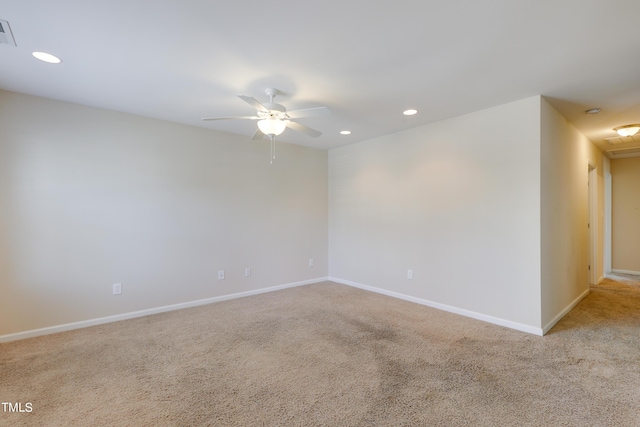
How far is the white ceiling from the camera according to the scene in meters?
1.79

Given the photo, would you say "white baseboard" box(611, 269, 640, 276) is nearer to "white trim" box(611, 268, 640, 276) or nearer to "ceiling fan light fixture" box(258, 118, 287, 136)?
"white trim" box(611, 268, 640, 276)

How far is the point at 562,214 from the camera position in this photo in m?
3.49

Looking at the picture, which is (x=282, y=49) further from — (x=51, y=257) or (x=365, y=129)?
(x=51, y=257)

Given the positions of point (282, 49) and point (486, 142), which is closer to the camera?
point (282, 49)

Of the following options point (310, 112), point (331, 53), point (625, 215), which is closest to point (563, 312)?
point (310, 112)

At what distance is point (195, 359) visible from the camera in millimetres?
2555

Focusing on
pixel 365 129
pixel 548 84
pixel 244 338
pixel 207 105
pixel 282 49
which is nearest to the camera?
pixel 282 49

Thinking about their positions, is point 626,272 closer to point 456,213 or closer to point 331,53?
point 456,213

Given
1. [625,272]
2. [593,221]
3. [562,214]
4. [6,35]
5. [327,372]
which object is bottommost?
[327,372]

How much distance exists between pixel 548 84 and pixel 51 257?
5315mm

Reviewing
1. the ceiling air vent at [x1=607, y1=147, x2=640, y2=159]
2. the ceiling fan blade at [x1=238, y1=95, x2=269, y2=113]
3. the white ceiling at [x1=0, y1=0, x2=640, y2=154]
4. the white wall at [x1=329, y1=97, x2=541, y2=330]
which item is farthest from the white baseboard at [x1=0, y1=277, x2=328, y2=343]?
Answer: the ceiling air vent at [x1=607, y1=147, x2=640, y2=159]

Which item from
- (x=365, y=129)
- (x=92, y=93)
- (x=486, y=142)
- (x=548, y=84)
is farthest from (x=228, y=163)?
(x=548, y=84)

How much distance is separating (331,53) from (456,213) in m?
2.52

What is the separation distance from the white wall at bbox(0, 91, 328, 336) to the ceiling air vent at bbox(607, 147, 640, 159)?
6009mm
